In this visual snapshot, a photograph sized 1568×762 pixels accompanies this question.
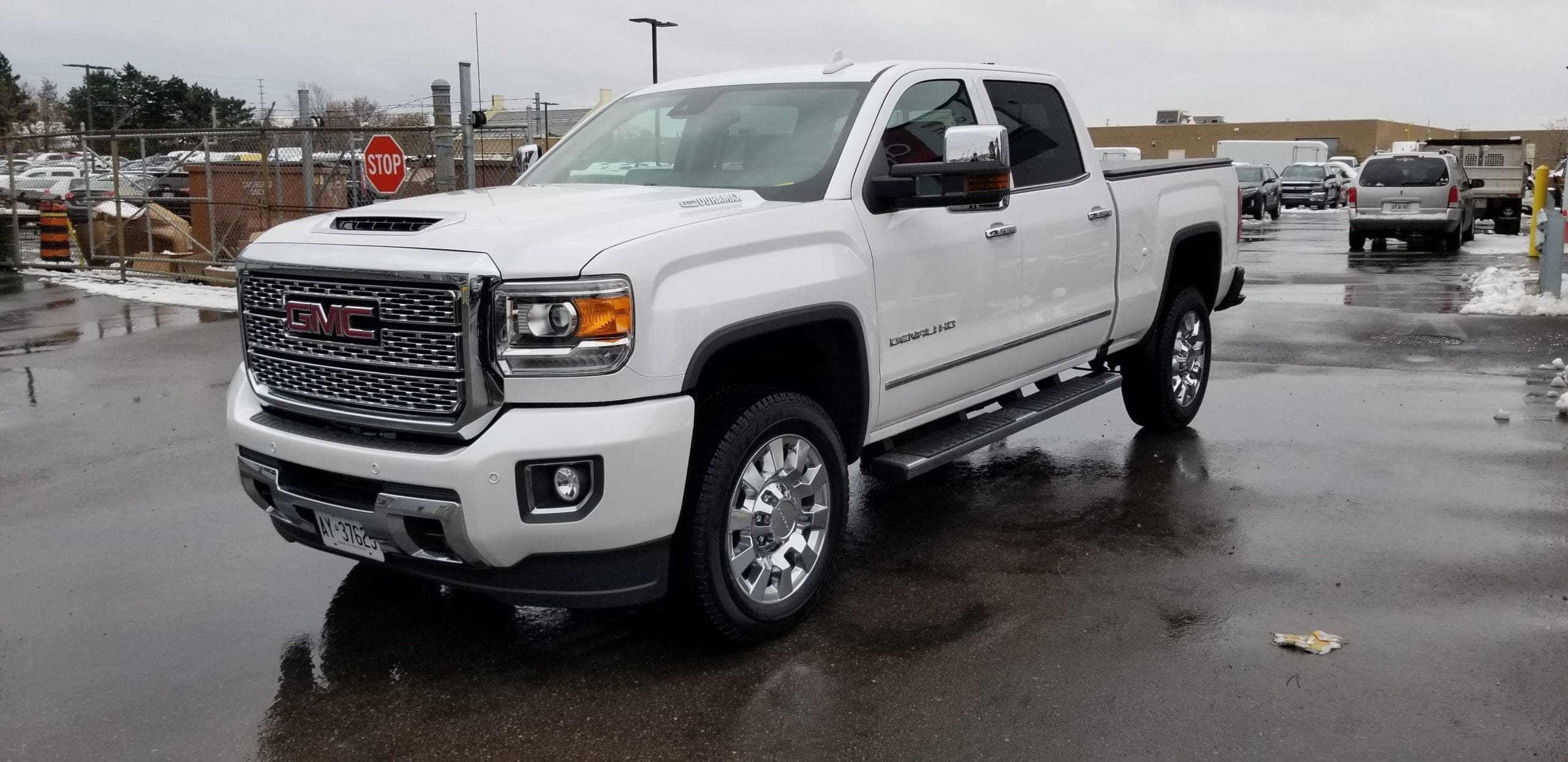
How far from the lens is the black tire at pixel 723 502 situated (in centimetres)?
412

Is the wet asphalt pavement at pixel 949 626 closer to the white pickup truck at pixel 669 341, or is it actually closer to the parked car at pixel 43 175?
the white pickup truck at pixel 669 341

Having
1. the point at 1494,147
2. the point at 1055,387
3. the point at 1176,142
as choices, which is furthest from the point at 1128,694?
the point at 1176,142

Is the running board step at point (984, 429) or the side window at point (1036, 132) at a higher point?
the side window at point (1036, 132)

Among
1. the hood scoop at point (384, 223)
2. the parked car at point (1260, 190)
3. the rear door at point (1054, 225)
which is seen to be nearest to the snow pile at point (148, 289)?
the rear door at point (1054, 225)

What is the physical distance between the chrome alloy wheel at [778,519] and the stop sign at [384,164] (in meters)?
11.6

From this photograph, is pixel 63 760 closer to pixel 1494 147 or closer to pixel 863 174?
pixel 863 174

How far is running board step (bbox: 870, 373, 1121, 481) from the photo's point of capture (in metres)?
5.10

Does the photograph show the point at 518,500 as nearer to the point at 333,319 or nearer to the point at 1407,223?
the point at 333,319

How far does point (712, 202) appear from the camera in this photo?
448 centimetres

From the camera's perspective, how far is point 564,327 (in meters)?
3.85

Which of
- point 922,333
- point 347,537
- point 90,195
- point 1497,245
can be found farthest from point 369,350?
point 1497,245

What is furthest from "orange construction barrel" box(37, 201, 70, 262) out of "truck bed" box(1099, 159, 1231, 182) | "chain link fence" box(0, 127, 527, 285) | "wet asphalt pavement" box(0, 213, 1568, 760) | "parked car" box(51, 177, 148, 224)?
"truck bed" box(1099, 159, 1231, 182)

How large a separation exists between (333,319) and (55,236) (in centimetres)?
1919

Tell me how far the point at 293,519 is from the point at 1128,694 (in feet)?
8.94
